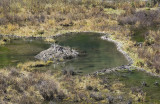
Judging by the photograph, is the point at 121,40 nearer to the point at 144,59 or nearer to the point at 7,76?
the point at 144,59

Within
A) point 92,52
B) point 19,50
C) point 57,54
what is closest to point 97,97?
point 57,54

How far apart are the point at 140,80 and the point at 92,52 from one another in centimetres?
1301

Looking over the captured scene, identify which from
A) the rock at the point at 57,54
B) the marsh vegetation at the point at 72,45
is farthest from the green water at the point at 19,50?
the rock at the point at 57,54

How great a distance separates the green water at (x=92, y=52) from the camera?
32094mm

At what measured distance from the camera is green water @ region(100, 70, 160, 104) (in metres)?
22.0

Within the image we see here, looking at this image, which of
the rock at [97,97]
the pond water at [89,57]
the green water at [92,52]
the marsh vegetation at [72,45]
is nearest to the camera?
the rock at [97,97]

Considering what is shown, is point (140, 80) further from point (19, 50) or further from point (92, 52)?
point (19, 50)

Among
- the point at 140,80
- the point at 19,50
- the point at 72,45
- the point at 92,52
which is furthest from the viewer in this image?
the point at 72,45

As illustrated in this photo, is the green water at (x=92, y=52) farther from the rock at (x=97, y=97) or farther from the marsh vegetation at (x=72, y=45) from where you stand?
the rock at (x=97, y=97)

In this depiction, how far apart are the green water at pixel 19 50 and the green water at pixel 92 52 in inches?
177

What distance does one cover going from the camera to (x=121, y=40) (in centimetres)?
4616

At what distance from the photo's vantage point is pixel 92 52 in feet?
126

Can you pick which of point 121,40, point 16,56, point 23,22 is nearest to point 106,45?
point 121,40

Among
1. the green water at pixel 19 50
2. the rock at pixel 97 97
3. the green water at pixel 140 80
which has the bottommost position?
the green water at pixel 140 80
